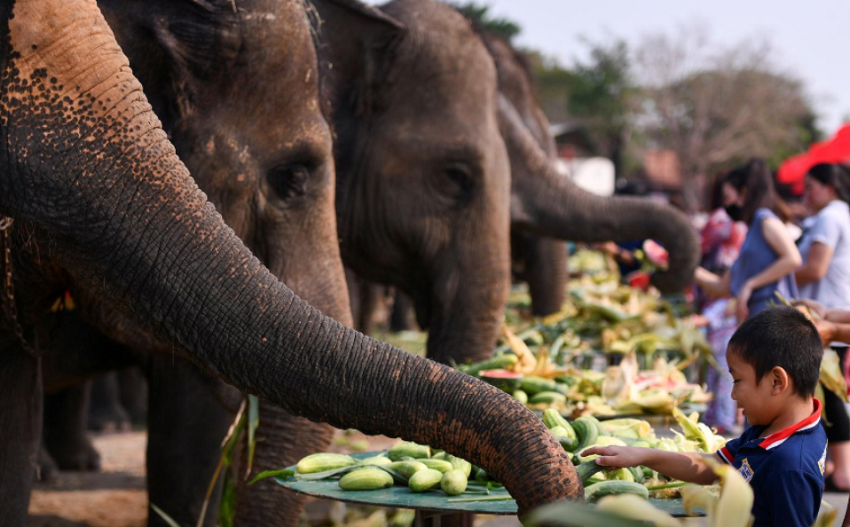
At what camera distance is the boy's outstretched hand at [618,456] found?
2668mm

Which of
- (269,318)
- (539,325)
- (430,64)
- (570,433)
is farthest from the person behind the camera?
(539,325)

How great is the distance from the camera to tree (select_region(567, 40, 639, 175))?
161 feet

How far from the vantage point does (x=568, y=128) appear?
2019 inches

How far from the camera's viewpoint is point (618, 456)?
105 inches

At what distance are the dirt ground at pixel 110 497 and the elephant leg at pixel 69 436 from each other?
95 mm

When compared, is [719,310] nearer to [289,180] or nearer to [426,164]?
[426,164]

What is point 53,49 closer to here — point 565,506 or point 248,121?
point 248,121

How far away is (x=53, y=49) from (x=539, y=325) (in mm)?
4686

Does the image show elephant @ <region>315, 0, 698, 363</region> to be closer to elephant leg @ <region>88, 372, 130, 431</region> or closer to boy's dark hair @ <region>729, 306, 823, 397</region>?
boy's dark hair @ <region>729, 306, 823, 397</region>

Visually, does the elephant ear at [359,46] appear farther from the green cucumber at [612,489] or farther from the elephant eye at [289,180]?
the green cucumber at [612,489]

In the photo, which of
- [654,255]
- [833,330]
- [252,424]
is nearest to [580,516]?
[833,330]

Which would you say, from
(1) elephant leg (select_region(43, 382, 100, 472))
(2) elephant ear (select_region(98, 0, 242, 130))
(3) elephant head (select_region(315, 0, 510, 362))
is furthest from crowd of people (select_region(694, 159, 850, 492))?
(1) elephant leg (select_region(43, 382, 100, 472))

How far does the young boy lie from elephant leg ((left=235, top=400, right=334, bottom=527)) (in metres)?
1.51

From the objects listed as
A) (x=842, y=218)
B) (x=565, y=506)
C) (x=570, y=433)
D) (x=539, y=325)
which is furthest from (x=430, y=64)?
(x=565, y=506)
